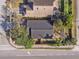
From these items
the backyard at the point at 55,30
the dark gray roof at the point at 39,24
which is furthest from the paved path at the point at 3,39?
the dark gray roof at the point at 39,24

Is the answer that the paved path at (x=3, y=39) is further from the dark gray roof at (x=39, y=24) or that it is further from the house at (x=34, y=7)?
the dark gray roof at (x=39, y=24)

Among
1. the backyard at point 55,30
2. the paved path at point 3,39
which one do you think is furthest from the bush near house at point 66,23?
the paved path at point 3,39

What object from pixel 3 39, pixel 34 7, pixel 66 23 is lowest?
pixel 3 39

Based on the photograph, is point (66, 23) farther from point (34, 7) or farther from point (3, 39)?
point (3, 39)

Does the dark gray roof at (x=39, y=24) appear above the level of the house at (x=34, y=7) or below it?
below

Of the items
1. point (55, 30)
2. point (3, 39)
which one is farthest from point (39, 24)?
point (3, 39)

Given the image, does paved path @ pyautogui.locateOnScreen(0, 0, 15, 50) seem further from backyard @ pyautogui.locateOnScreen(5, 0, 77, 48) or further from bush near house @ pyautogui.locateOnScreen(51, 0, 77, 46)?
bush near house @ pyautogui.locateOnScreen(51, 0, 77, 46)

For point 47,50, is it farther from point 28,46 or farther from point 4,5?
point 4,5

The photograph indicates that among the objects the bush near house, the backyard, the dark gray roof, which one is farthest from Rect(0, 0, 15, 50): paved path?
the bush near house

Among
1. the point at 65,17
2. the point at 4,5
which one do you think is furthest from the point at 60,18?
the point at 4,5
